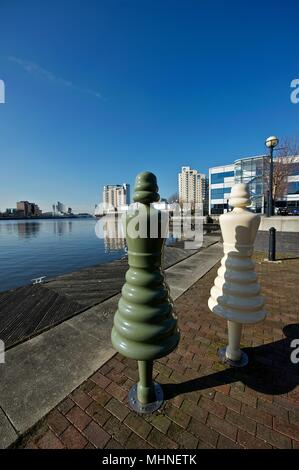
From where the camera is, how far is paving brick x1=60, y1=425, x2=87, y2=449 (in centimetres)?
187

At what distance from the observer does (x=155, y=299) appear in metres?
1.92

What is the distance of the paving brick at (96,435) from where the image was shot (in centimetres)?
189

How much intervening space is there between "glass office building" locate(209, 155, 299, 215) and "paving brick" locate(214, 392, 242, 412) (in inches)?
1253

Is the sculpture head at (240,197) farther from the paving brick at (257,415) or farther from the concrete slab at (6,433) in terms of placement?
the concrete slab at (6,433)

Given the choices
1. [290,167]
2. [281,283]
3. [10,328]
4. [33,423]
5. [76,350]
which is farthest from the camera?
[290,167]

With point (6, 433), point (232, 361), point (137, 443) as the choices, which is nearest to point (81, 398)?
point (6, 433)

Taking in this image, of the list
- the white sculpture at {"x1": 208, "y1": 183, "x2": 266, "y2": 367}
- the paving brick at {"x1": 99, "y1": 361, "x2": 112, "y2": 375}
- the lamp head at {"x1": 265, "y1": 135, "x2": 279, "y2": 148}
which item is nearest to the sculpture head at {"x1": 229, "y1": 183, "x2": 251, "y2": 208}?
the white sculpture at {"x1": 208, "y1": 183, "x2": 266, "y2": 367}

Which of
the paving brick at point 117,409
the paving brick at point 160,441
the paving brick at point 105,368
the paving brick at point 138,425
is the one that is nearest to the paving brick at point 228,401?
the paving brick at point 160,441

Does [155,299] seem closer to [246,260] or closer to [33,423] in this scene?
[246,260]

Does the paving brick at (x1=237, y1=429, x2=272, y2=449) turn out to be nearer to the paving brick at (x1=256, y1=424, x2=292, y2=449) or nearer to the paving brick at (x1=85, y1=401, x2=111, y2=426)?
the paving brick at (x1=256, y1=424, x2=292, y2=449)

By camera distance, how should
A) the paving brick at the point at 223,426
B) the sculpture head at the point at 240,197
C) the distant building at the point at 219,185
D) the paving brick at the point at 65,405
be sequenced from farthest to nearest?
Answer: the distant building at the point at 219,185
the sculpture head at the point at 240,197
the paving brick at the point at 65,405
the paving brick at the point at 223,426
